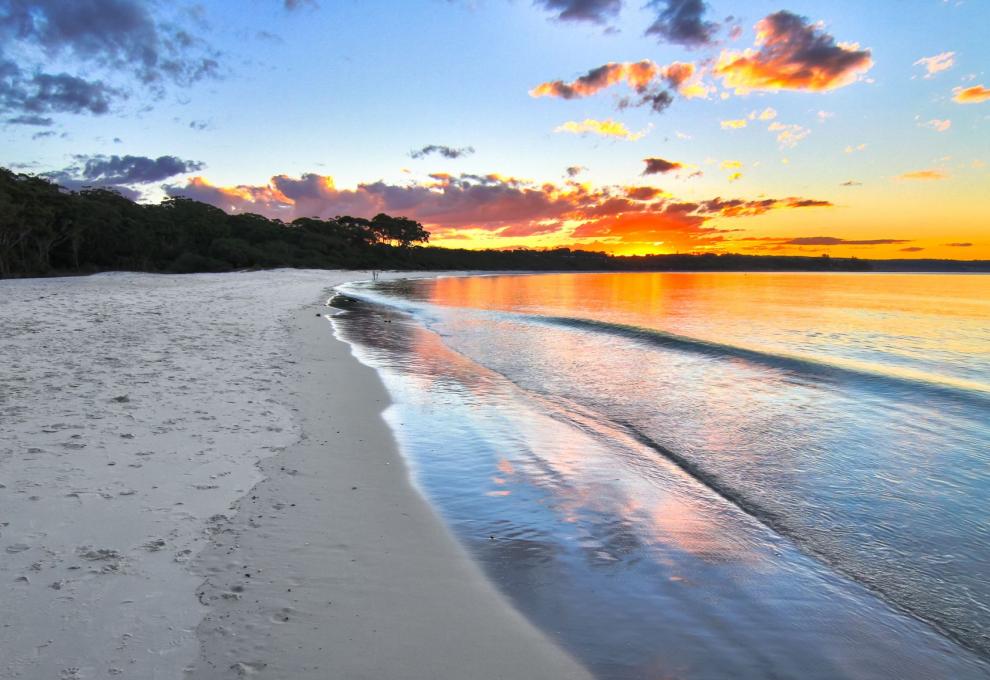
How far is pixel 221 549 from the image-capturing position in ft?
12.6

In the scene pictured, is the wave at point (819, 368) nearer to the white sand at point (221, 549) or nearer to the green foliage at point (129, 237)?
the white sand at point (221, 549)

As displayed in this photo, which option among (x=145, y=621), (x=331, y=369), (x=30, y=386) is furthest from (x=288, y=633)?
(x=331, y=369)

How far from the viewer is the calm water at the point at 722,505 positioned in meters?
3.44

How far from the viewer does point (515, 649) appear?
310 centimetres

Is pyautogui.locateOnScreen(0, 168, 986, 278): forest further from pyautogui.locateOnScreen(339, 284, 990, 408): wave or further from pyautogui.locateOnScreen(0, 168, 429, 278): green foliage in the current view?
pyautogui.locateOnScreen(339, 284, 990, 408): wave

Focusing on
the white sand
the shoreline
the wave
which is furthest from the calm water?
the white sand

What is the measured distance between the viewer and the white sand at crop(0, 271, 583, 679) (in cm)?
283

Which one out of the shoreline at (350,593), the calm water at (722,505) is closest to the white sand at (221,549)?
the shoreline at (350,593)

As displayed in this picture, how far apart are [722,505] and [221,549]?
479cm

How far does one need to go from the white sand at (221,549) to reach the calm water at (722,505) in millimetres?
564

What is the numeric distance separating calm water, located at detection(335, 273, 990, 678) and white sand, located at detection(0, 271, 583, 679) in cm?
→ 56

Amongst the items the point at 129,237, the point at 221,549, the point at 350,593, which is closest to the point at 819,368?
the point at 350,593

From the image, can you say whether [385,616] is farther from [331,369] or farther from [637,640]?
[331,369]

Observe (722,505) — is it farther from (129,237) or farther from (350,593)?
(129,237)
